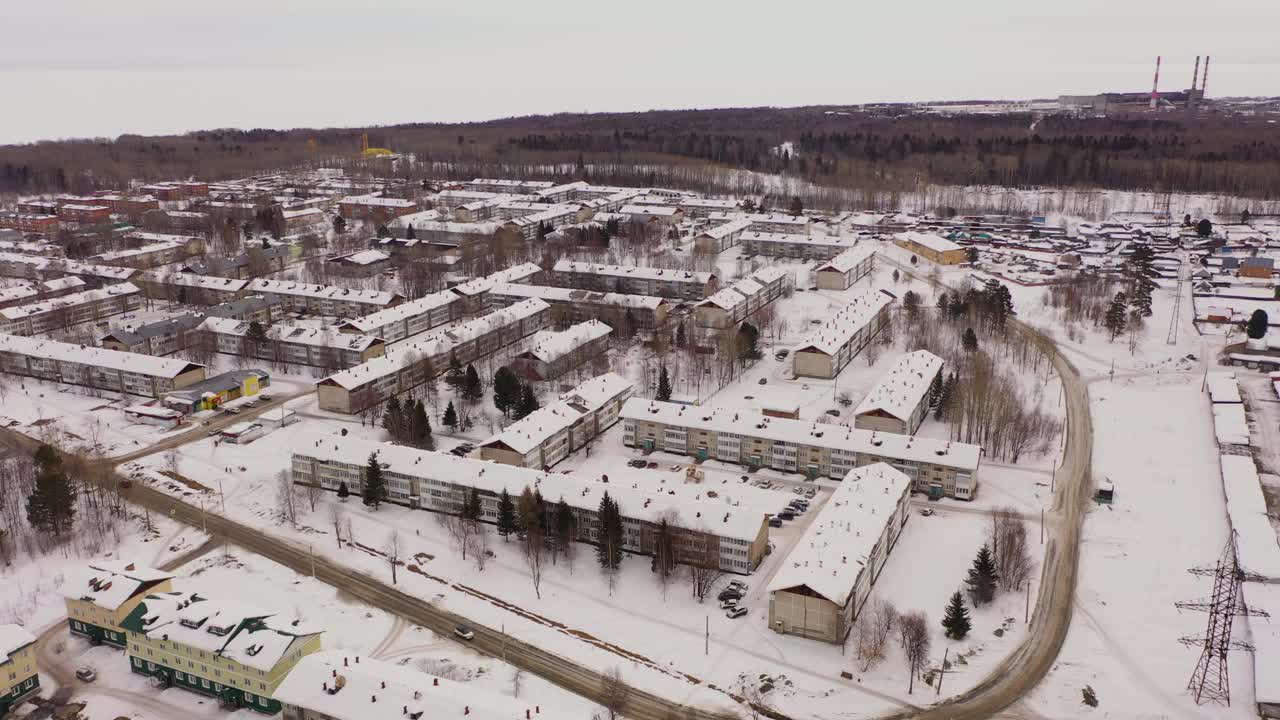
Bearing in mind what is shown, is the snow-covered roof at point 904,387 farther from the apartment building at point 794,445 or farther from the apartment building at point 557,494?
the apartment building at point 557,494

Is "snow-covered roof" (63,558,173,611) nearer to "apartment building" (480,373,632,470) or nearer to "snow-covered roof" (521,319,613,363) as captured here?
"apartment building" (480,373,632,470)

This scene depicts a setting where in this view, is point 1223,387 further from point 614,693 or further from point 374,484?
point 374,484

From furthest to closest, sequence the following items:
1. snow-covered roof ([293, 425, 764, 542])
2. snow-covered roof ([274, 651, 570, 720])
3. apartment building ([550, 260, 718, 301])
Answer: apartment building ([550, 260, 718, 301]) → snow-covered roof ([293, 425, 764, 542]) → snow-covered roof ([274, 651, 570, 720])

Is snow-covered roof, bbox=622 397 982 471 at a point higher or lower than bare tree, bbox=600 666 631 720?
higher

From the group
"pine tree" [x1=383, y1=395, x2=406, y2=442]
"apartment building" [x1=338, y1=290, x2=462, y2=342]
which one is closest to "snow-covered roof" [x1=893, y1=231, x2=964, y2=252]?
"apartment building" [x1=338, y1=290, x2=462, y2=342]

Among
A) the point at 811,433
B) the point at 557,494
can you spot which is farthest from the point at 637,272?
the point at 557,494

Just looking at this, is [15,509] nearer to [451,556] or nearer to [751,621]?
[451,556]
